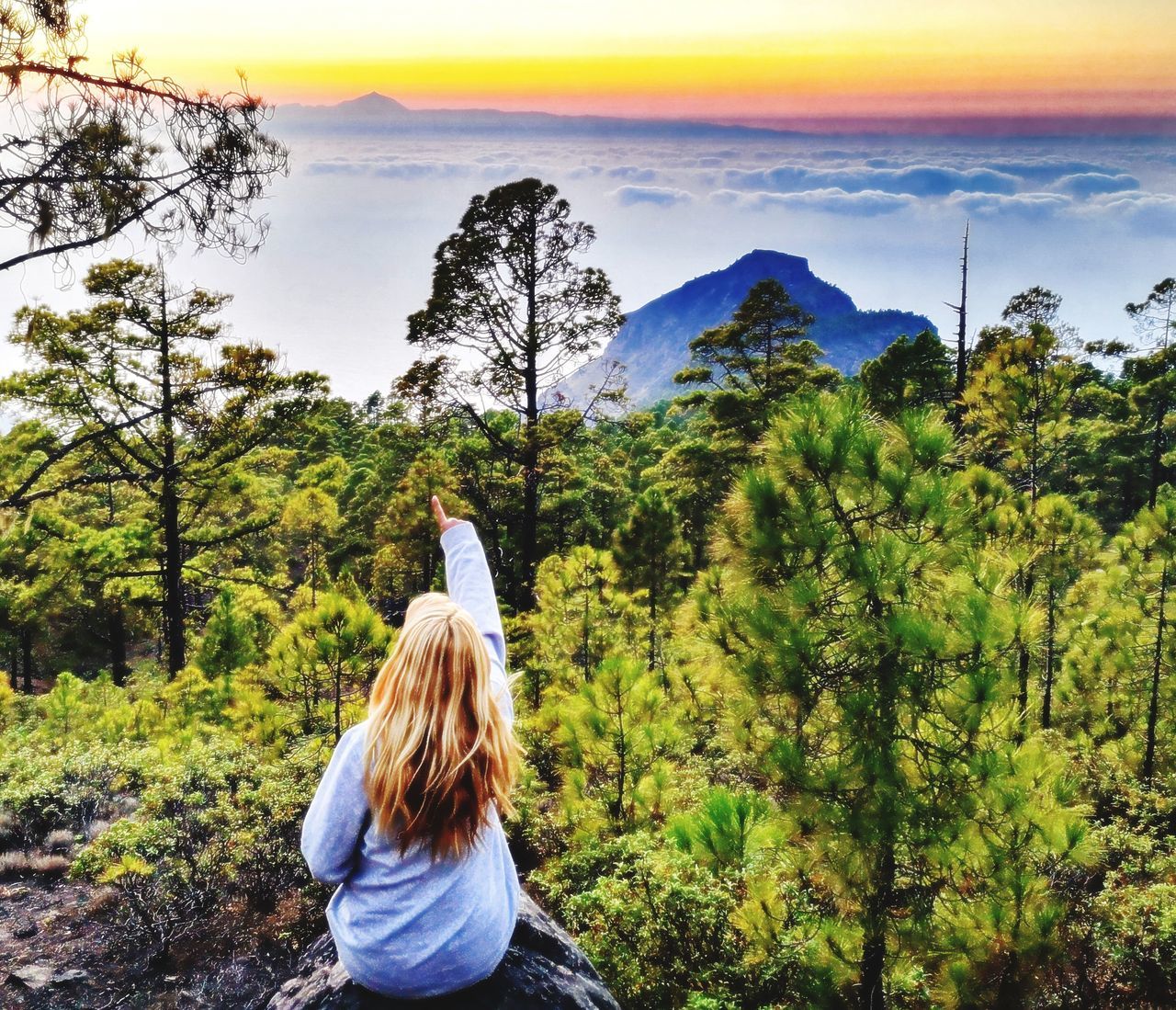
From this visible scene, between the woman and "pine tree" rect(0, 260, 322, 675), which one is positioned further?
"pine tree" rect(0, 260, 322, 675)

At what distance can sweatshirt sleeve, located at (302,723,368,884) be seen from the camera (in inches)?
67.4

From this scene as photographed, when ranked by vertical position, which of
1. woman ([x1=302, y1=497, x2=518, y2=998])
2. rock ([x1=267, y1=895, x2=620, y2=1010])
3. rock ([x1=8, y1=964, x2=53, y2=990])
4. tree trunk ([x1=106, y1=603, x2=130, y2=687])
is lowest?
tree trunk ([x1=106, y1=603, x2=130, y2=687])

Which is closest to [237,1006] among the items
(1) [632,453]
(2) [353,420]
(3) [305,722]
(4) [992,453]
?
(3) [305,722]

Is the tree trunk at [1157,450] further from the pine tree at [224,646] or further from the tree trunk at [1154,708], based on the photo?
the pine tree at [224,646]

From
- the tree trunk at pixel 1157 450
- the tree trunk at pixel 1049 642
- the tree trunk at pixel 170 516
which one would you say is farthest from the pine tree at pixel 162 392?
the tree trunk at pixel 1157 450

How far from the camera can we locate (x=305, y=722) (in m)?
7.65

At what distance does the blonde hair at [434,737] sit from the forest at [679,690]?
99.4 inches

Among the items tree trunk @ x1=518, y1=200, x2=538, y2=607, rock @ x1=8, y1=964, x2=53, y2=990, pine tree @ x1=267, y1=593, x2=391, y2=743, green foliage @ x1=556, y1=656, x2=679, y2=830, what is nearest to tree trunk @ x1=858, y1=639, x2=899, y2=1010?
green foliage @ x1=556, y1=656, x2=679, y2=830

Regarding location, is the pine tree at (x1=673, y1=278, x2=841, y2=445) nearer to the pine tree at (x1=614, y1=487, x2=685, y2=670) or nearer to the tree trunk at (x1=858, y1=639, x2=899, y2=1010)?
the pine tree at (x1=614, y1=487, x2=685, y2=670)

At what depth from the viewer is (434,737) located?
1632mm

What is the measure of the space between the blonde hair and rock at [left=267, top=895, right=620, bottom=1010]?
64 cm

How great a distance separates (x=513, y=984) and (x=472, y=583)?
1.24 metres

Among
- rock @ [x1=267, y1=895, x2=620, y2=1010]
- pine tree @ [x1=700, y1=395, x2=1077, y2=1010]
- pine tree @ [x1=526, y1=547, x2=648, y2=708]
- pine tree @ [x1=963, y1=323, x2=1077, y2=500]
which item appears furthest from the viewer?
pine tree @ [x1=963, y1=323, x2=1077, y2=500]

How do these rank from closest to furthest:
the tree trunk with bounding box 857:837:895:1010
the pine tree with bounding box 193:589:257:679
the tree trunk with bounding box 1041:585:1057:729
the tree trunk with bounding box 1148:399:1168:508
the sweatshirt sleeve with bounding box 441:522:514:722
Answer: the sweatshirt sleeve with bounding box 441:522:514:722
the tree trunk with bounding box 857:837:895:1010
the tree trunk with bounding box 1041:585:1057:729
the pine tree with bounding box 193:589:257:679
the tree trunk with bounding box 1148:399:1168:508
